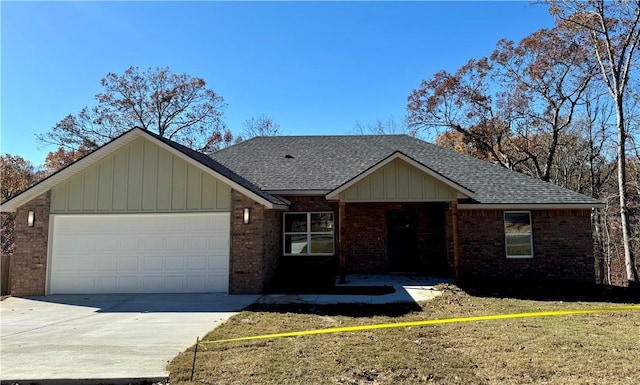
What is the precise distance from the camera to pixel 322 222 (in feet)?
44.8

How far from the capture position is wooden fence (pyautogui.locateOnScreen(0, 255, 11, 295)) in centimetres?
1141

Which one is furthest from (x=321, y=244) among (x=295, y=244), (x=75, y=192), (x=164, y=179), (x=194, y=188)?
(x=75, y=192)

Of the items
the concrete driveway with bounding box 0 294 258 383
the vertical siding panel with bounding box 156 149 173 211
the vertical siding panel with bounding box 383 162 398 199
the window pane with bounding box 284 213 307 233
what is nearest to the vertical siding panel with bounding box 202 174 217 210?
the vertical siding panel with bounding box 156 149 173 211

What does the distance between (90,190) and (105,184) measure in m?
0.47

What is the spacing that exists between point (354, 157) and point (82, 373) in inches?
490

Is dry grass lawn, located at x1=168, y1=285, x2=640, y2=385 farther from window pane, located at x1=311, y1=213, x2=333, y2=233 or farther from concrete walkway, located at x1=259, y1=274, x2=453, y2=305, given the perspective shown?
window pane, located at x1=311, y1=213, x2=333, y2=233

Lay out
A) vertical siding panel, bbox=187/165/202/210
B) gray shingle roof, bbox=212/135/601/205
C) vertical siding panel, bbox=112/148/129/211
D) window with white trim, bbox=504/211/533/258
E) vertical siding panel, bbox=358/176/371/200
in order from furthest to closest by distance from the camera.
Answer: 1. gray shingle roof, bbox=212/135/601/205
2. window with white trim, bbox=504/211/533/258
3. vertical siding panel, bbox=358/176/371/200
4. vertical siding panel, bbox=112/148/129/211
5. vertical siding panel, bbox=187/165/202/210

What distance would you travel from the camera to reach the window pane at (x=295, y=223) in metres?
13.7

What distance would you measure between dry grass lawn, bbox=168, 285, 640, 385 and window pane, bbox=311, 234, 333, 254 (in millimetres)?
Result: 5317

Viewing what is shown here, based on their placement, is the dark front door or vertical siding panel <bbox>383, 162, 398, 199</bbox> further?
the dark front door

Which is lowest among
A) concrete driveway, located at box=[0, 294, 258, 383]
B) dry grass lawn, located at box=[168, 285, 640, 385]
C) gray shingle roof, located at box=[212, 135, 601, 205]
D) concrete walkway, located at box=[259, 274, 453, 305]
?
concrete driveway, located at box=[0, 294, 258, 383]

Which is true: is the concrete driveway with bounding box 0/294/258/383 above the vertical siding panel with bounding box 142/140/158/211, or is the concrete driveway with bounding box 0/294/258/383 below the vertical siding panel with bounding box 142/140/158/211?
below

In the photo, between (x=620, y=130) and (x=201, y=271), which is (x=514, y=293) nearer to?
(x=201, y=271)

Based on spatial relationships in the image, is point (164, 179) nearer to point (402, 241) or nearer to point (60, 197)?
point (60, 197)
